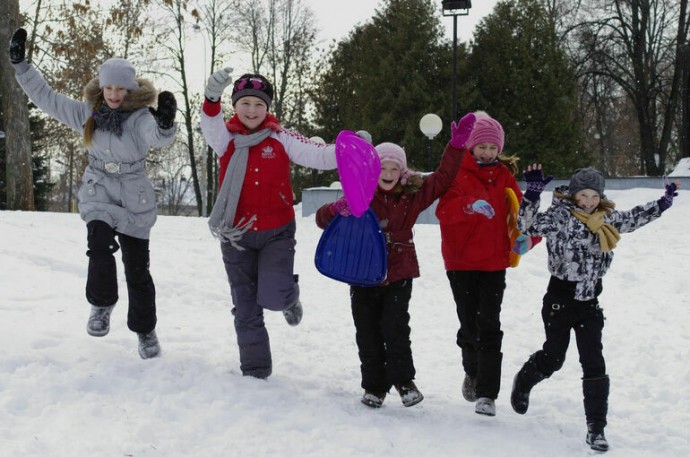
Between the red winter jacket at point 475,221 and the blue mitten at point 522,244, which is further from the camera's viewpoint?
the red winter jacket at point 475,221

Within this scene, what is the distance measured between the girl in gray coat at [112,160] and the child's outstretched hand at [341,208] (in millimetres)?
1089

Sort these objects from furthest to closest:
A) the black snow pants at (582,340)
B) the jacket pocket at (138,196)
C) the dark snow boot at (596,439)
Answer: the jacket pocket at (138,196), the black snow pants at (582,340), the dark snow boot at (596,439)

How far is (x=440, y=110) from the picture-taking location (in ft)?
86.6

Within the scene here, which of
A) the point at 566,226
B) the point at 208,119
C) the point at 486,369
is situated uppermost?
the point at 208,119

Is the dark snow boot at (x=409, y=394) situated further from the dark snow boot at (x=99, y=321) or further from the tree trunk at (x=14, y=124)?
the tree trunk at (x=14, y=124)

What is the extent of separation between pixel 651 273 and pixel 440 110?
18568 millimetres

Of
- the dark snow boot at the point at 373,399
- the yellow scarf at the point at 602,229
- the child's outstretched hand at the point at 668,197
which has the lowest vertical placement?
the dark snow boot at the point at 373,399

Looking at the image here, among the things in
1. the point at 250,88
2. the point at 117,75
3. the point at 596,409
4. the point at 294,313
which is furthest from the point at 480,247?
the point at 117,75

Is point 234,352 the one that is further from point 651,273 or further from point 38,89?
point 651,273

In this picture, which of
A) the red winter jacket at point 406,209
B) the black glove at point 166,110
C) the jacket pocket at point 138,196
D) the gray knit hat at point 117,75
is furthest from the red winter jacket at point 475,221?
the gray knit hat at point 117,75

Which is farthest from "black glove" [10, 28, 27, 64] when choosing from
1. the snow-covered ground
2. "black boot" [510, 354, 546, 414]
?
"black boot" [510, 354, 546, 414]

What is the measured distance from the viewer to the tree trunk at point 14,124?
13.7 m

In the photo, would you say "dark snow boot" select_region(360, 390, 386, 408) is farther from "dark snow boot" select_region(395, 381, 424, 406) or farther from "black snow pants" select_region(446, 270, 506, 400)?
"black snow pants" select_region(446, 270, 506, 400)

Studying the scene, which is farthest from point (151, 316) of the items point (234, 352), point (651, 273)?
point (651, 273)
